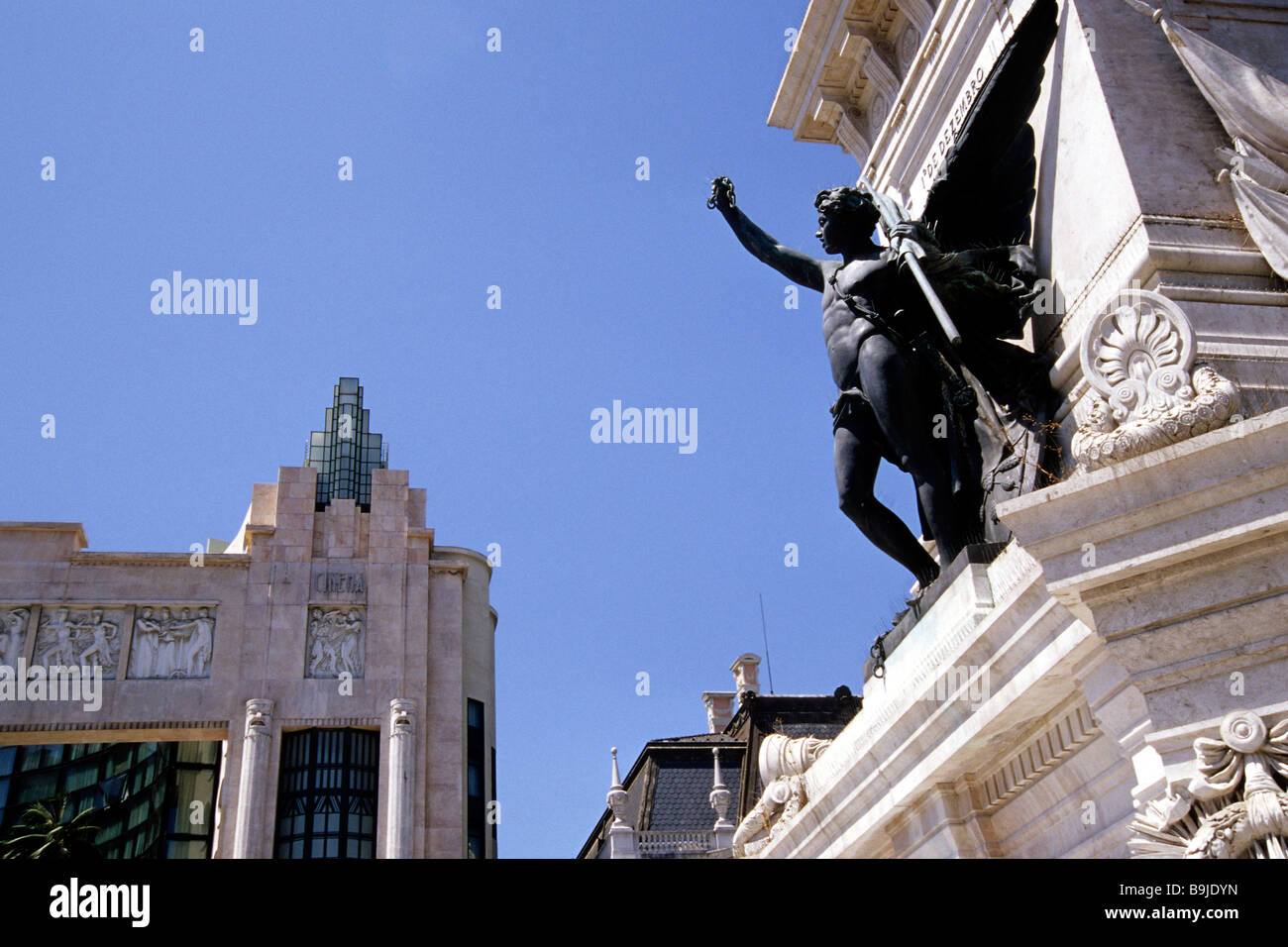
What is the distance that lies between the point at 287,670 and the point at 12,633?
27.1 feet

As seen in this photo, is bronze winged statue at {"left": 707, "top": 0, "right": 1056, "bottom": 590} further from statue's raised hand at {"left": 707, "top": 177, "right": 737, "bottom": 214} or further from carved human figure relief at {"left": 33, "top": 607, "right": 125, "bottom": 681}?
carved human figure relief at {"left": 33, "top": 607, "right": 125, "bottom": 681}

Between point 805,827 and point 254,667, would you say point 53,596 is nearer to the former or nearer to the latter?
point 254,667

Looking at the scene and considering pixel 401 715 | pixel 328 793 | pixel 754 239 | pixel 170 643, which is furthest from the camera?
pixel 170 643

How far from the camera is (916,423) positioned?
9391 mm

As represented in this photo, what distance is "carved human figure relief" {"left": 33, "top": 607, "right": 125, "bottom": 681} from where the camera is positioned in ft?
124

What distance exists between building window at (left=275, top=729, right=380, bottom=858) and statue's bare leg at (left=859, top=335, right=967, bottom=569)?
99.3 feet

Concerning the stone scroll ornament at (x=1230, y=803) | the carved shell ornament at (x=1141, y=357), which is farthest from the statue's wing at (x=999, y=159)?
the stone scroll ornament at (x=1230, y=803)

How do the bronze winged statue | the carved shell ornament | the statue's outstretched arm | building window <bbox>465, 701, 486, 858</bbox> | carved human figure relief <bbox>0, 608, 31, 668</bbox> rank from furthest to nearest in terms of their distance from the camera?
building window <bbox>465, 701, 486, 858</bbox>, carved human figure relief <bbox>0, 608, 31, 668</bbox>, the statue's outstretched arm, the bronze winged statue, the carved shell ornament

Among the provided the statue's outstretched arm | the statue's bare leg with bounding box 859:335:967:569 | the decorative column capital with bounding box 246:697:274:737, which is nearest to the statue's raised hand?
the statue's outstretched arm

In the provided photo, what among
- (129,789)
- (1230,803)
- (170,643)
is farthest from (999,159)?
(129,789)

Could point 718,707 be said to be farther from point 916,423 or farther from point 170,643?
point 916,423

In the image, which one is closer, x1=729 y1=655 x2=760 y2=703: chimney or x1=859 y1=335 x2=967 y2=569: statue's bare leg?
x1=859 y1=335 x2=967 y2=569: statue's bare leg

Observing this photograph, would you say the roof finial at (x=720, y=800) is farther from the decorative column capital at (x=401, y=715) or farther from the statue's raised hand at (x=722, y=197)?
the statue's raised hand at (x=722, y=197)

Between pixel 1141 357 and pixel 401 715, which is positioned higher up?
pixel 401 715
